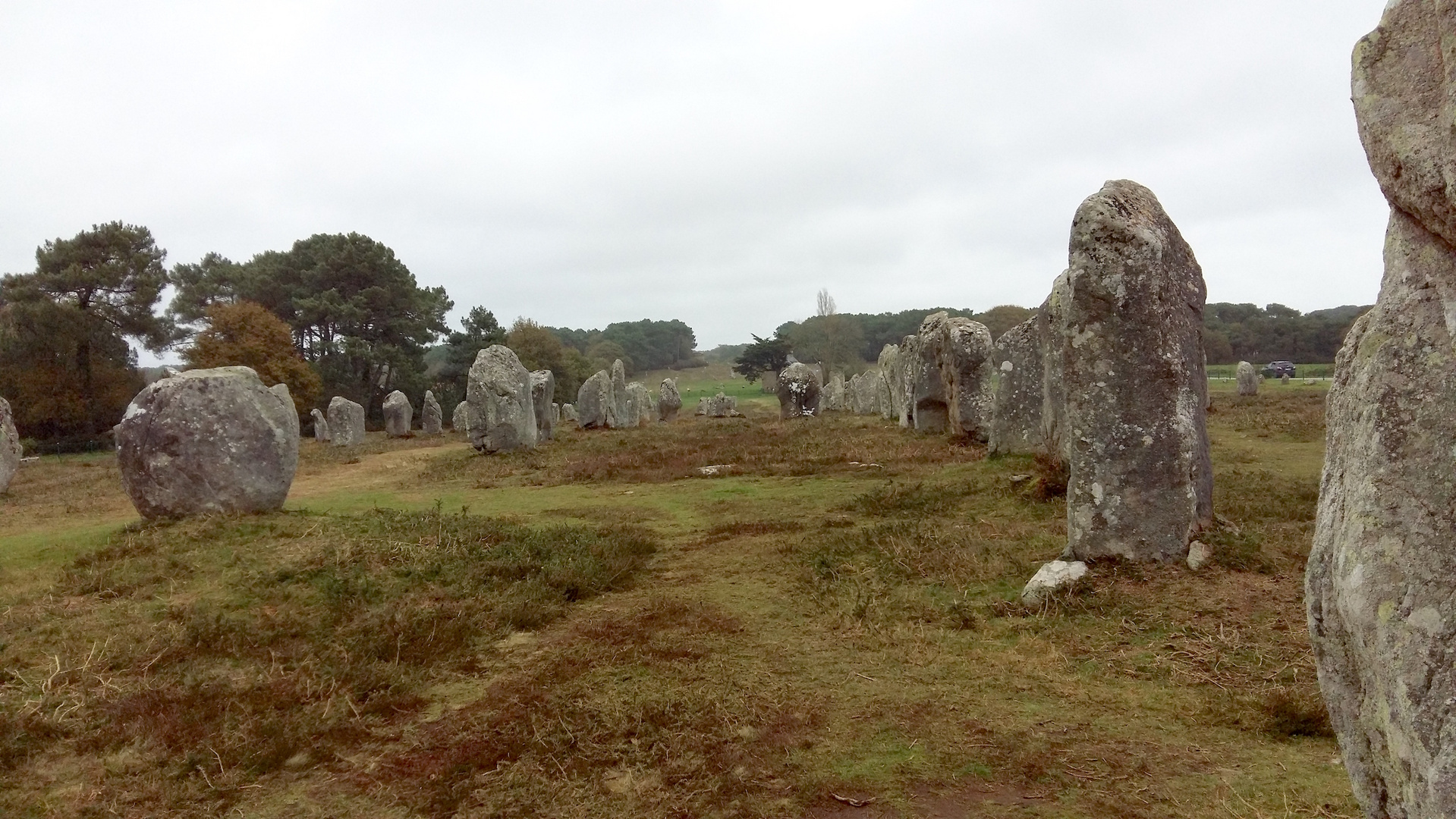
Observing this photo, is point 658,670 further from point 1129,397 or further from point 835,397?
point 835,397

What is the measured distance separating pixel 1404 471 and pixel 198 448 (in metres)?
10.8

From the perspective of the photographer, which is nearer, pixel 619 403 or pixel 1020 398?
pixel 1020 398

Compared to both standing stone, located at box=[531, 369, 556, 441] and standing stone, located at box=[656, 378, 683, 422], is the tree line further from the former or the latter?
standing stone, located at box=[531, 369, 556, 441]

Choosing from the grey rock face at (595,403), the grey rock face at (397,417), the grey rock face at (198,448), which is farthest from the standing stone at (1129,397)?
the grey rock face at (397,417)

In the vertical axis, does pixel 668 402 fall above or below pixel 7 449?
below

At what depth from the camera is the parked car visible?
145 ft

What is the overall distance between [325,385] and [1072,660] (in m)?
42.2

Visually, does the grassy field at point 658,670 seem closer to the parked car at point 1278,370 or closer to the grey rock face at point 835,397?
the grey rock face at point 835,397

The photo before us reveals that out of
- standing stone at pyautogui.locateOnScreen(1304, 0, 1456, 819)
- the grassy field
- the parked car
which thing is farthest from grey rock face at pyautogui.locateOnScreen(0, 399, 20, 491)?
the parked car

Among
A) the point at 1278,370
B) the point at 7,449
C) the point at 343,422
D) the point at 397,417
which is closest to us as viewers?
the point at 7,449

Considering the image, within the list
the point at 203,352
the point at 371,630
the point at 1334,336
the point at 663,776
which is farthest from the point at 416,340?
the point at 1334,336

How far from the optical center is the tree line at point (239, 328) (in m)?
31.6

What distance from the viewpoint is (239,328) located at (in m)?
35.5

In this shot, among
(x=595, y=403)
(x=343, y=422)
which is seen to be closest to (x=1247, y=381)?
(x=595, y=403)
